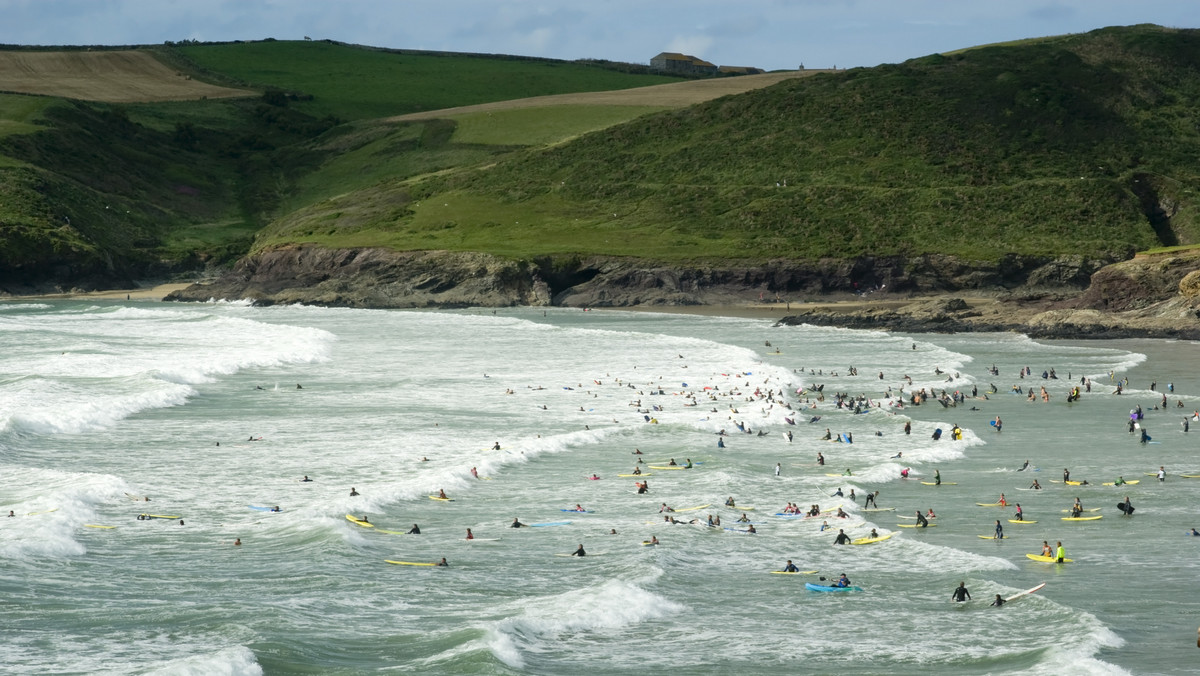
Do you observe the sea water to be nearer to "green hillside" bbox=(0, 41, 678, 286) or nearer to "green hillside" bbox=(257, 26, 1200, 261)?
"green hillside" bbox=(257, 26, 1200, 261)

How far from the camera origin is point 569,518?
129 ft

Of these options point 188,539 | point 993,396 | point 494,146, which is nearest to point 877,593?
point 188,539

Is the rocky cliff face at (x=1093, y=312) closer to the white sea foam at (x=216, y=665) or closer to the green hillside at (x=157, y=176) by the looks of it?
the white sea foam at (x=216, y=665)

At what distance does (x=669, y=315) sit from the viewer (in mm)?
109812

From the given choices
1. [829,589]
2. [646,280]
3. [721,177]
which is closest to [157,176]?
[721,177]

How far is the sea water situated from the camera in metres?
28.0

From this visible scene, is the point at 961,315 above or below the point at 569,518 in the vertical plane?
above

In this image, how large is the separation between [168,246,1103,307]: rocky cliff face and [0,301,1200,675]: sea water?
Result: 137 feet

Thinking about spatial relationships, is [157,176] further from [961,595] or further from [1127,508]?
[961,595]

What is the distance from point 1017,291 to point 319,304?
218 feet

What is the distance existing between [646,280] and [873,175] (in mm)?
34736

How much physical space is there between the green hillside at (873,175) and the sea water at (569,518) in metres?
53.4

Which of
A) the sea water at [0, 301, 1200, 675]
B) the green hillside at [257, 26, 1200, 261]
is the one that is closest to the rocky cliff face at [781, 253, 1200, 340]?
the sea water at [0, 301, 1200, 675]

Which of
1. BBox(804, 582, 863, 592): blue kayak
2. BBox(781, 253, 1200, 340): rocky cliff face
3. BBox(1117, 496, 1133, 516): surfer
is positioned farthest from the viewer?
BBox(781, 253, 1200, 340): rocky cliff face
